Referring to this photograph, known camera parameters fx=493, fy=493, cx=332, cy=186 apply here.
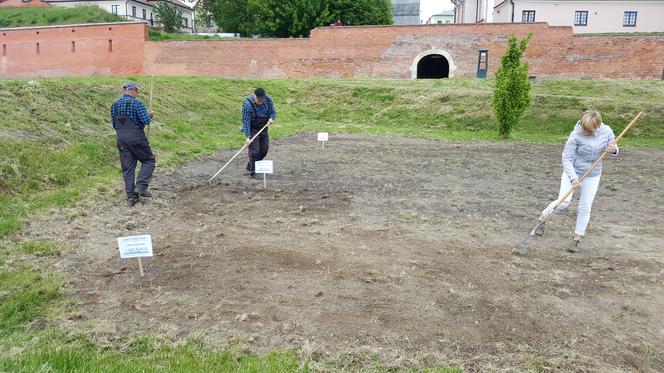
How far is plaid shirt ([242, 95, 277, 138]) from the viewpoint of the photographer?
9484mm

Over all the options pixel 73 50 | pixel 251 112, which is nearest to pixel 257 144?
pixel 251 112

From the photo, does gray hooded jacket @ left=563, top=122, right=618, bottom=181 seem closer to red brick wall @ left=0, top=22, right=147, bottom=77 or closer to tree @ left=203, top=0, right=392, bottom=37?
red brick wall @ left=0, top=22, right=147, bottom=77

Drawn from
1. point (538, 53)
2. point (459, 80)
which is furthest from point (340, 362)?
point (538, 53)

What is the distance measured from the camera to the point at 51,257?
5.44m

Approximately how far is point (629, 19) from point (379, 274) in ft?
141

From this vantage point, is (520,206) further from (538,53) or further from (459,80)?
(538,53)

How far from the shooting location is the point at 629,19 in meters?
38.6

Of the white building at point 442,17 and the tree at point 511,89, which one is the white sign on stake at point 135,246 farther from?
the white building at point 442,17

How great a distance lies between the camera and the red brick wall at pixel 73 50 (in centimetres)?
3262

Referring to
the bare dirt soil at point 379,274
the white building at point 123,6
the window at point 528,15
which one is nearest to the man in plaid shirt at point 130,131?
the bare dirt soil at point 379,274

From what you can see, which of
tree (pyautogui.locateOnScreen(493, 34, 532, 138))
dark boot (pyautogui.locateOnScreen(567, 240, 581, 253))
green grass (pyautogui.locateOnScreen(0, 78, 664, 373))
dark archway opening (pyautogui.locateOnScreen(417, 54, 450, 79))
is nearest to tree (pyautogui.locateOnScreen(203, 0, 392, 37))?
dark archway opening (pyautogui.locateOnScreen(417, 54, 450, 79))

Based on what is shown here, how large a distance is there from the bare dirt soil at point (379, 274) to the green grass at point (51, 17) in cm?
3957

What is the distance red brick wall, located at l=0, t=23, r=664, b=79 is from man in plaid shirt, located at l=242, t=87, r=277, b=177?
71.3 feet

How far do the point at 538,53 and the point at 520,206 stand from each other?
2317 cm
